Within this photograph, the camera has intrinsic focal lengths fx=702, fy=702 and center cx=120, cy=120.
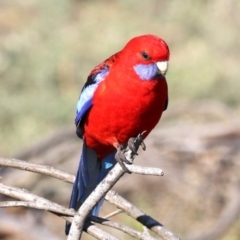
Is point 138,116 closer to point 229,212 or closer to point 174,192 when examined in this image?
point 229,212

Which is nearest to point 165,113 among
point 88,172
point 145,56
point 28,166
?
point 88,172

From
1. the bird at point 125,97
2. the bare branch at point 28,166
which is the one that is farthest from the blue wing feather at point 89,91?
the bare branch at point 28,166

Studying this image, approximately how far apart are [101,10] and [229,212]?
619 cm

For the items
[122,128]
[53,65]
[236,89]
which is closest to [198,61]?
[236,89]

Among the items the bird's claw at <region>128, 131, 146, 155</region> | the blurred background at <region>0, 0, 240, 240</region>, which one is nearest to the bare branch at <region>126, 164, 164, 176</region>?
the bird's claw at <region>128, 131, 146, 155</region>

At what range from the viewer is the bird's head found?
2.89 m

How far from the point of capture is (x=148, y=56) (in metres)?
2.96

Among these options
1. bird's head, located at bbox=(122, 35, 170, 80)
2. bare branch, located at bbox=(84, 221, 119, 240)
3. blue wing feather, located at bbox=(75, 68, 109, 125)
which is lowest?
bare branch, located at bbox=(84, 221, 119, 240)

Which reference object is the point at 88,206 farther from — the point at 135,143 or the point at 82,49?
the point at 82,49

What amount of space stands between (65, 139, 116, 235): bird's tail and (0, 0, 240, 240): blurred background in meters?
0.84

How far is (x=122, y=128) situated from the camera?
2.98 metres

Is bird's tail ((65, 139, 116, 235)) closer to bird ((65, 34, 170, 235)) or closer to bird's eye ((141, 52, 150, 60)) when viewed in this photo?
bird ((65, 34, 170, 235))

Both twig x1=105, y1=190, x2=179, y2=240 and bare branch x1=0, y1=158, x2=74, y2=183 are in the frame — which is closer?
twig x1=105, y1=190, x2=179, y2=240

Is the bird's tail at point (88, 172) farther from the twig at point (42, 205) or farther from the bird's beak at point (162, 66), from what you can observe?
the twig at point (42, 205)
